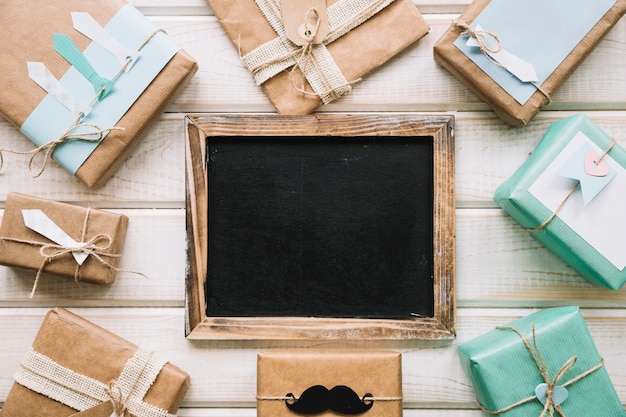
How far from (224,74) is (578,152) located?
64 centimetres

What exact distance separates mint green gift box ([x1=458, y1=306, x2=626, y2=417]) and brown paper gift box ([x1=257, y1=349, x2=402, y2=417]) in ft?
0.47

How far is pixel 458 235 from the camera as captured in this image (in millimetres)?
1063

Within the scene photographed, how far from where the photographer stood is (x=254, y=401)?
1.06 m

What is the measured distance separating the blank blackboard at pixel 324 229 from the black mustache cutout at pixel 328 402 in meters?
0.14

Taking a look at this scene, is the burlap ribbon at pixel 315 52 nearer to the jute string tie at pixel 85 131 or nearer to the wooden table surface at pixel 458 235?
the wooden table surface at pixel 458 235

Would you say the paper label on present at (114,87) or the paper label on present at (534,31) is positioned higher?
the paper label on present at (534,31)

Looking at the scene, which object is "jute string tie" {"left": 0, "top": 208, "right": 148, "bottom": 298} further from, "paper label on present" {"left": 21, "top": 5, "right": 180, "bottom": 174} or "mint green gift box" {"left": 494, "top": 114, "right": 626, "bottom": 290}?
"mint green gift box" {"left": 494, "top": 114, "right": 626, "bottom": 290}

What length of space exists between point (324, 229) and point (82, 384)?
1.67 feet

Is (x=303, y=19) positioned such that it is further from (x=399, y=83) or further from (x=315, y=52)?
(x=399, y=83)

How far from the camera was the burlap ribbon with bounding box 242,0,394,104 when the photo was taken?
103 centimetres

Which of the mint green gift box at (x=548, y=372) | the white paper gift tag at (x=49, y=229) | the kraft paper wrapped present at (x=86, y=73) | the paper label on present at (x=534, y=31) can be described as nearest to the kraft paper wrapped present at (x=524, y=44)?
the paper label on present at (x=534, y=31)

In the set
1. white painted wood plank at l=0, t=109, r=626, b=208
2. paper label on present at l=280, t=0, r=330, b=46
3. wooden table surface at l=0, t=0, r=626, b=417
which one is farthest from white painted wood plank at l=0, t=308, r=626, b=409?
paper label on present at l=280, t=0, r=330, b=46

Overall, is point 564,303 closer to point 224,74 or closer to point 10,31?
point 224,74

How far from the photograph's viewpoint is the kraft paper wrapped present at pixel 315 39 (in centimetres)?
103
